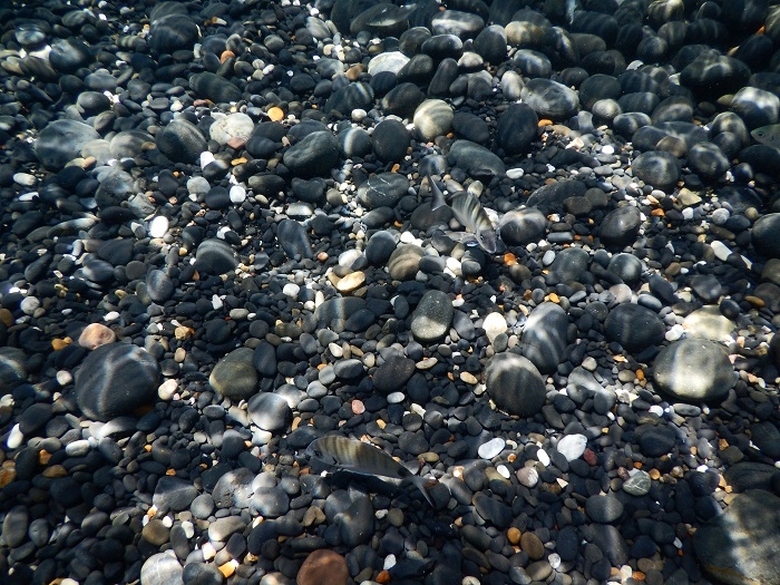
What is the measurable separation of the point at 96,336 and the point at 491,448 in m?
2.98

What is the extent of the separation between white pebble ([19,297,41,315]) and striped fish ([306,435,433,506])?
265 centimetres

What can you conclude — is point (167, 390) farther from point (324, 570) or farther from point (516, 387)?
point (516, 387)

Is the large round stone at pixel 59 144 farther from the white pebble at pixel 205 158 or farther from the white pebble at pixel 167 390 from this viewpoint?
the white pebble at pixel 167 390

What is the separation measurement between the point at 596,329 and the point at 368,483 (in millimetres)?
1989

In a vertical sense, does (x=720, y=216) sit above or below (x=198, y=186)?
above

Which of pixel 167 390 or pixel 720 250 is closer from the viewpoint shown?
pixel 167 390

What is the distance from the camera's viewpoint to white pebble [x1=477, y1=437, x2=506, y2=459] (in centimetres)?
276

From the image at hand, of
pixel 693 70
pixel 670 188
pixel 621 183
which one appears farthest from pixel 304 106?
pixel 693 70

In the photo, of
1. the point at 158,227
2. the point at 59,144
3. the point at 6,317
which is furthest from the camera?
the point at 59,144

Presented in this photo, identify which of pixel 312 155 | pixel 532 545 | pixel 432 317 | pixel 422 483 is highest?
pixel 312 155

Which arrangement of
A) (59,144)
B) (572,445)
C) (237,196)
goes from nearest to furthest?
(572,445) → (237,196) → (59,144)

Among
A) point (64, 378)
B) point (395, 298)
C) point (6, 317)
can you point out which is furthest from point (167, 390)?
point (395, 298)

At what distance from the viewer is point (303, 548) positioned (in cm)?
240

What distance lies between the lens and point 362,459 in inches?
95.0
